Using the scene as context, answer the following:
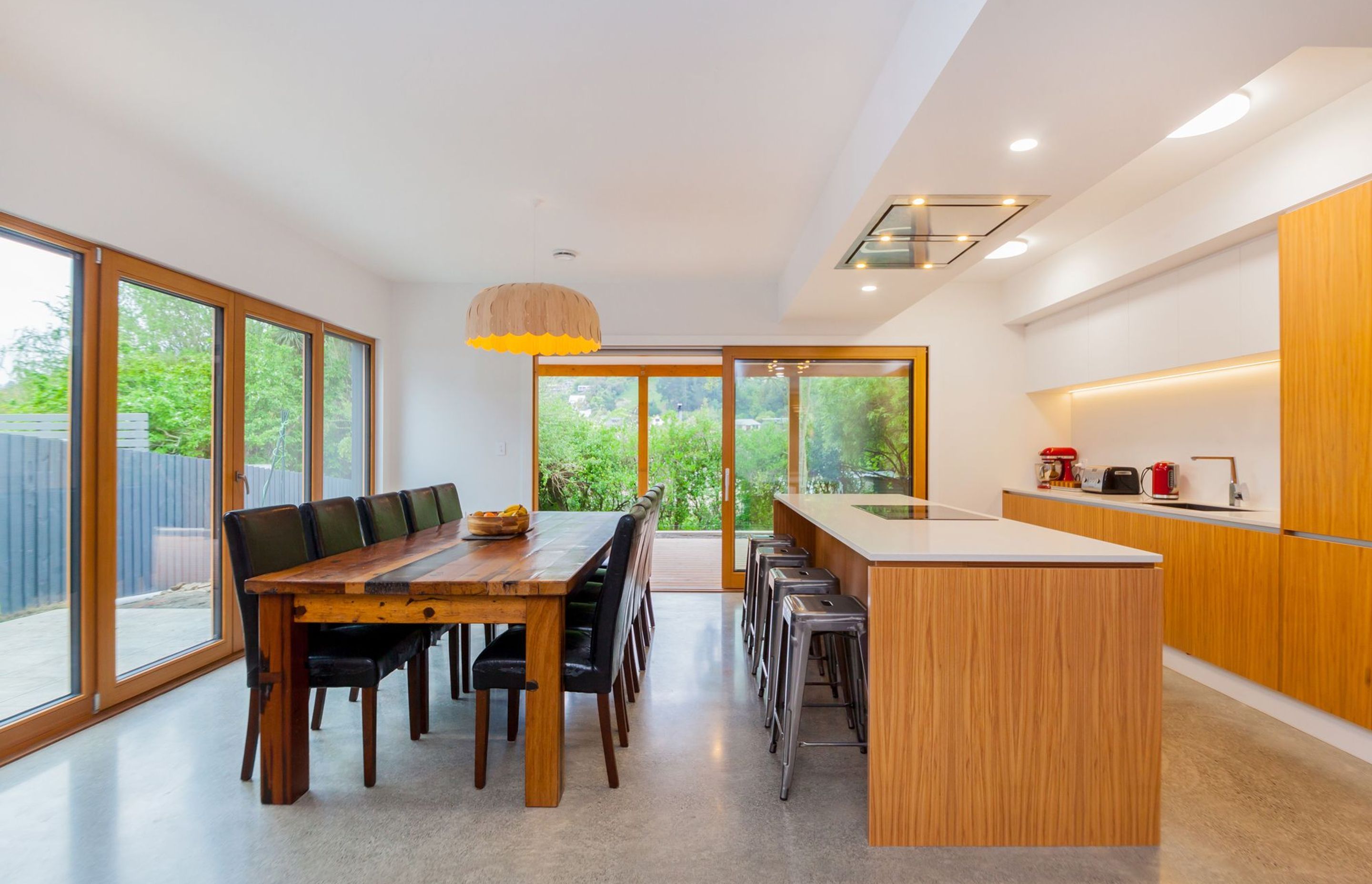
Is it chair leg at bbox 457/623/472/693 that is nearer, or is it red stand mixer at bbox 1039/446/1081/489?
chair leg at bbox 457/623/472/693

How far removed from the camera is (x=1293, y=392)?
8.58ft

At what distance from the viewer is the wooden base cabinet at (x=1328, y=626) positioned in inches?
91.5

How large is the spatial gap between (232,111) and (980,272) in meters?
4.67

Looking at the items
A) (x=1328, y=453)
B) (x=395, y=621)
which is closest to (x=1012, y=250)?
(x=1328, y=453)

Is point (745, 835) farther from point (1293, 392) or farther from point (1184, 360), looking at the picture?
point (1184, 360)

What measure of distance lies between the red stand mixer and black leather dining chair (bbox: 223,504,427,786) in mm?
4606

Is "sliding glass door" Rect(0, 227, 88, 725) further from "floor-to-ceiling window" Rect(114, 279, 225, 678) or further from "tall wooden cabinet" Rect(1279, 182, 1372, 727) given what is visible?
"tall wooden cabinet" Rect(1279, 182, 1372, 727)

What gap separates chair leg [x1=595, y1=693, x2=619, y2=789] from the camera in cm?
213

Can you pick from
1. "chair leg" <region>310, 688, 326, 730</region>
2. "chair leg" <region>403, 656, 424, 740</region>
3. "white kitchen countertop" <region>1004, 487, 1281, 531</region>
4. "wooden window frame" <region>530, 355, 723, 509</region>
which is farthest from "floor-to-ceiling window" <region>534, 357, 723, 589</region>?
"chair leg" <region>403, 656, 424, 740</region>

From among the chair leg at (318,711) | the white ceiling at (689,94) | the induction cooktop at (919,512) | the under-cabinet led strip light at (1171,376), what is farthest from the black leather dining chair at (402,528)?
the under-cabinet led strip light at (1171,376)

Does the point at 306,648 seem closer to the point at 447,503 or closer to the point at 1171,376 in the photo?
the point at 447,503

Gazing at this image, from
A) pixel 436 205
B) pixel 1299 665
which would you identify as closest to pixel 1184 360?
pixel 1299 665

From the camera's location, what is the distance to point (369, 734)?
2150 millimetres

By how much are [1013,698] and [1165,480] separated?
2.87m
